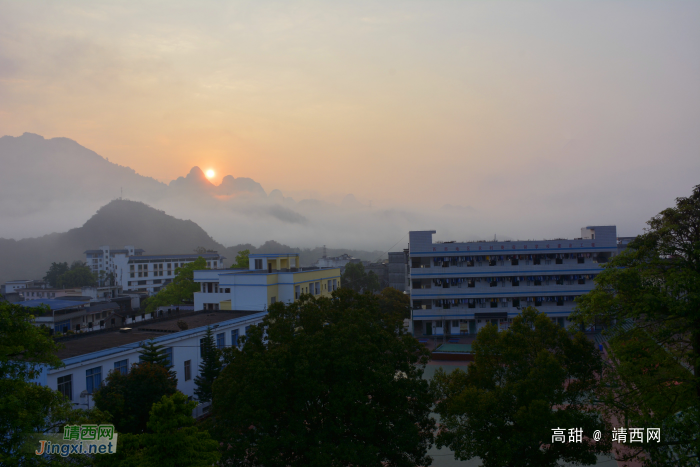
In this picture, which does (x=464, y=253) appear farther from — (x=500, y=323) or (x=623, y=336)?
(x=623, y=336)

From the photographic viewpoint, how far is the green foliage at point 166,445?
8.50m

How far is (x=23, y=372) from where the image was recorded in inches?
338

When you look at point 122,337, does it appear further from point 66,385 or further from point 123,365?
point 66,385

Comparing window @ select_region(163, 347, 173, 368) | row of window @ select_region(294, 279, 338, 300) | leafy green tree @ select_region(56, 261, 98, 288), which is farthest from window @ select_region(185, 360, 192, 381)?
leafy green tree @ select_region(56, 261, 98, 288)

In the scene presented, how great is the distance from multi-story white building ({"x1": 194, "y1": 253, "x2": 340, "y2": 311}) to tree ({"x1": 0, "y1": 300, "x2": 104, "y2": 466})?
72.3 ft

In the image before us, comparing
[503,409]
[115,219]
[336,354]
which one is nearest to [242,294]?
[336,354]

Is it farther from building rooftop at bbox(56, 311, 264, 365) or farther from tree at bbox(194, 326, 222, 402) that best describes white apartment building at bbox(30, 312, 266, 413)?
tree at bbox(194, 326, 222, 402)

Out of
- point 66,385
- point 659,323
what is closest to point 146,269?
point 66,385

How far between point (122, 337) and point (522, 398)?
60.9ft

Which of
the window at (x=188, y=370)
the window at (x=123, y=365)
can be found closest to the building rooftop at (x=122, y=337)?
the window at (x=123, y=365)

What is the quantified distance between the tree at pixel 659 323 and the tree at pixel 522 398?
88cm

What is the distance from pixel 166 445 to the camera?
8.48 meters

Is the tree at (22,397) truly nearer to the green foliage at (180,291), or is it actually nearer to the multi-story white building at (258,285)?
the multi-story white building at (258,285)

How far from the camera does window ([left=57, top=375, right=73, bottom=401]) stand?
52.2 ft
